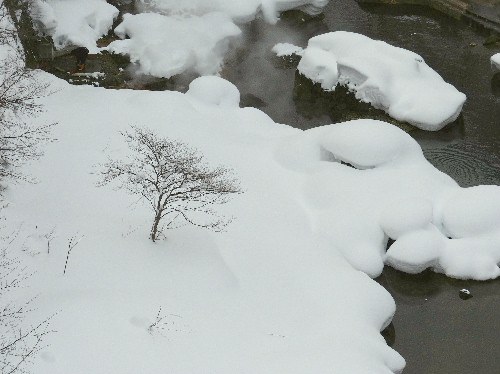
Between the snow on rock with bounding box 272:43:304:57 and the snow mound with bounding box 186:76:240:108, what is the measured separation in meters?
4.48

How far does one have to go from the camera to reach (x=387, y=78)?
66.2 ft

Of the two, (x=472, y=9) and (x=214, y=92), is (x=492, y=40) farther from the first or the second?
(x=214, y=92)

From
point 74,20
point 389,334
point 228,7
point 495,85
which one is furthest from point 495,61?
point 74,20

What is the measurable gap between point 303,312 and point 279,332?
0.94 metres

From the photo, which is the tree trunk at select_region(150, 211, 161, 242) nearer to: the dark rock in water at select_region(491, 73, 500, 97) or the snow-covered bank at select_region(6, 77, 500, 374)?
the snow-covered bank at select_region(6, 77, 500, 374)

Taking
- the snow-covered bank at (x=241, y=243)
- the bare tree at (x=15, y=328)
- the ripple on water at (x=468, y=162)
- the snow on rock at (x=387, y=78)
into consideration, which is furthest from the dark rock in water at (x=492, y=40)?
the bare tree at (x=15, y=328)

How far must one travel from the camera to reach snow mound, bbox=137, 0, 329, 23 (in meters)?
24.4

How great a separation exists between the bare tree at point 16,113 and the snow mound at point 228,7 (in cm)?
721

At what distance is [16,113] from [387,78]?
474 inches

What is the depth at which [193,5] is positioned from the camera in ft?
81.1

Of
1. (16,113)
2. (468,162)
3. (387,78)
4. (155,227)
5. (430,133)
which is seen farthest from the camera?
(387,78)

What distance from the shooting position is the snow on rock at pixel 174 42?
21562 millimetres

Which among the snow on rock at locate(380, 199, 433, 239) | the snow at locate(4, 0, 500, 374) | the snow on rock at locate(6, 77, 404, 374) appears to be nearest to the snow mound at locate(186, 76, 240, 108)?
the snow at locate(4, 0, 500, 374)

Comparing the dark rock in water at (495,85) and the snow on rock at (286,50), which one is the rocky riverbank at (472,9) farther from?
the snow on rock at (286,50)
